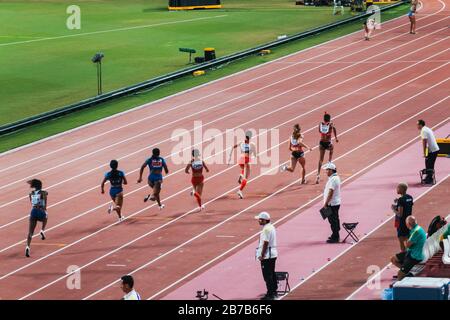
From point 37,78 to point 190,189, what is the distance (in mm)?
20969

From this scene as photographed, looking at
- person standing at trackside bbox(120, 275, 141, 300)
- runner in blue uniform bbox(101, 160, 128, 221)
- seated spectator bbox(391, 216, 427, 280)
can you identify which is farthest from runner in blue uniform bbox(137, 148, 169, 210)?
person standing at trackside bbox(120, 275, 141, 300)

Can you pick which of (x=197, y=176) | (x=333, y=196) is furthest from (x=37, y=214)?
(x=333, y=196)

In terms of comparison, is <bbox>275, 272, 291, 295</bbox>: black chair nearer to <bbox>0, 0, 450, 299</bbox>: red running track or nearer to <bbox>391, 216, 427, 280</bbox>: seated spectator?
<bbox>391, 216, 427, 280</bbox>: seated spectator

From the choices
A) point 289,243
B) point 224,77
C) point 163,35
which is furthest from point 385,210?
point 163,35

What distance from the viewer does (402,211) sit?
74.9ft

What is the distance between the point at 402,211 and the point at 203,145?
1424 cm

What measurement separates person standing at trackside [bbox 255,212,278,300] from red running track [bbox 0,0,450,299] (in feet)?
6.81

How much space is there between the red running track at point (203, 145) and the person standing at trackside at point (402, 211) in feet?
13.0

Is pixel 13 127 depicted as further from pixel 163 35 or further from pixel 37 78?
pixel 163 35

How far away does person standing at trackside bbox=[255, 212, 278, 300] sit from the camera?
2123 centimetres

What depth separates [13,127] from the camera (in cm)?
3978

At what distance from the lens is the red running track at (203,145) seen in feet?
81.0

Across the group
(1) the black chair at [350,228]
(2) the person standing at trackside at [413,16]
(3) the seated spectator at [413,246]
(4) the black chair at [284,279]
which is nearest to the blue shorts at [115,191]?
(1) the black chair at [350,228]
